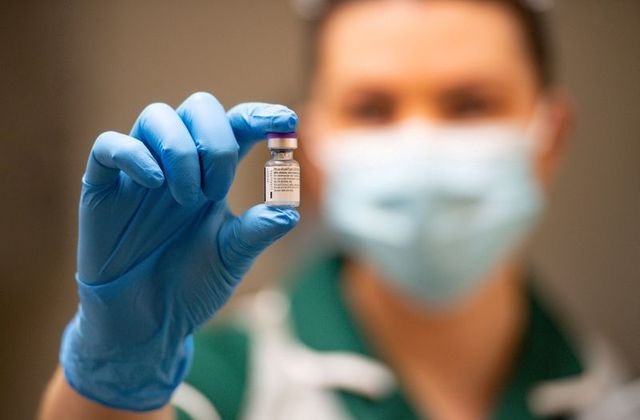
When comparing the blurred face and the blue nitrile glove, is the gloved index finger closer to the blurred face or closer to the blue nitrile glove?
the blue nitrile glove

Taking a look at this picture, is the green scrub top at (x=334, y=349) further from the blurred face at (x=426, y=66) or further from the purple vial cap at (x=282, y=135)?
the purple vial cap at (x=282, y=135)

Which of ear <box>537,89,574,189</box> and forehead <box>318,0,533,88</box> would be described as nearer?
forehead <box>318,0,533,88</box>

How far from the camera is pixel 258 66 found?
1.90 metres

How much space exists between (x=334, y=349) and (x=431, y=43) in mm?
607

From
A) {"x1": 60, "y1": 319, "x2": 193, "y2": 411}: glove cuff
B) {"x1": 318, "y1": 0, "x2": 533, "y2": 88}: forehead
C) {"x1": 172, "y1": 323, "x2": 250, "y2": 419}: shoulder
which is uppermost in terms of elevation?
{"x1": 318, "y1": 0, "x2": 533, "y2": 88}: forehead

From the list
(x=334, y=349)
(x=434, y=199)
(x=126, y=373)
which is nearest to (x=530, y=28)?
(x=434, y=199)

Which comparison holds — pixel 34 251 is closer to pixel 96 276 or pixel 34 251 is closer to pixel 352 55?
pixel 352 55

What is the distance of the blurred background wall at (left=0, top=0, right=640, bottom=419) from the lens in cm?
175

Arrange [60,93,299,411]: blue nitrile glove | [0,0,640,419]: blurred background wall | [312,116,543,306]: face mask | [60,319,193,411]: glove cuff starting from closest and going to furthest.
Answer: [60,93,299,411]: blue nitrile glove → [60,319,193,411]: glove cuff → [312,116,543,306]: face mask → [0,0,640,419]: blurred background wall

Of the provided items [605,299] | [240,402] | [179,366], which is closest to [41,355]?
[240,402]

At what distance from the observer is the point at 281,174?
70cm

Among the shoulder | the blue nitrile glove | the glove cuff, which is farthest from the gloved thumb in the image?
the shoulder

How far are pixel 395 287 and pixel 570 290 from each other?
80cm

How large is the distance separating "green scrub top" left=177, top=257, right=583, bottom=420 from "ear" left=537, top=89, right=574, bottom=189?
271mm
